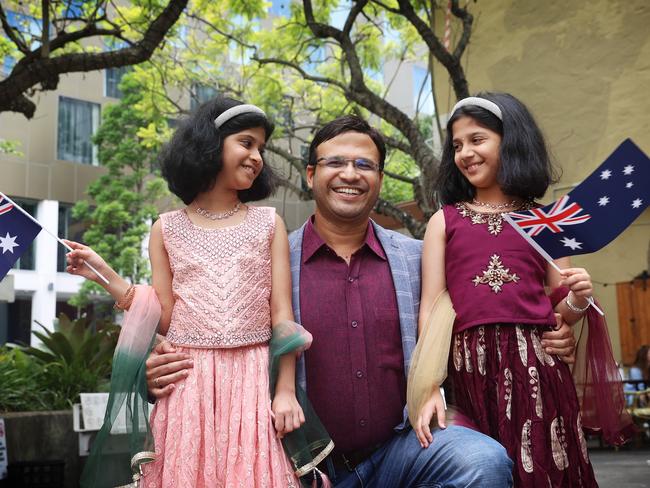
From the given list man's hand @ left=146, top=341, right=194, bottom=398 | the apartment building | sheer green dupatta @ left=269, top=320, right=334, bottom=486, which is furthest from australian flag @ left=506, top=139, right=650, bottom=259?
the apartment building

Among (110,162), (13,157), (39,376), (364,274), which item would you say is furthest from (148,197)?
(364,274)

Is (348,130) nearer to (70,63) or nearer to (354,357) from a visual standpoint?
(354,357)

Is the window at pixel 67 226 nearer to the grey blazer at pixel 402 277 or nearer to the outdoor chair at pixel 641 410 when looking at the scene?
the outdoor chair at pixel 641 410

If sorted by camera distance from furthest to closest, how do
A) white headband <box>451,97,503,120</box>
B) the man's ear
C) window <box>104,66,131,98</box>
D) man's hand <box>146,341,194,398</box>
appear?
window <box>104,66,131,98</box> < the man's ear < white headband <box>451,97,503,120</box> < man's hand <box>146,341,194,398</box>

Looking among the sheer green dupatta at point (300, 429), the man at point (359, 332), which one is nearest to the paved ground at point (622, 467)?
the man at point (359, 332)

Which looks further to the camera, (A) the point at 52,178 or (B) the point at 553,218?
(A) the point at 52,178

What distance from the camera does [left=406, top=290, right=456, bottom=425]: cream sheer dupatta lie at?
2984 millimetres

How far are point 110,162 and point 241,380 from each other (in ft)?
68.1

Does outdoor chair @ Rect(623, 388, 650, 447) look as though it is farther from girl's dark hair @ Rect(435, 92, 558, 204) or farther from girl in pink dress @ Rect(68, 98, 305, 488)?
girl in pink dress @ Rect(68, 98, 305, 488)

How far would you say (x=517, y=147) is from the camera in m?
3.19

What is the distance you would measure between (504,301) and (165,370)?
1.33 m

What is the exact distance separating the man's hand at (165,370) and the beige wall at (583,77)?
23.9ft

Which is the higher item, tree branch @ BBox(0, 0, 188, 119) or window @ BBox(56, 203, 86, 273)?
window @ BBox(56, 203, 86, 273)

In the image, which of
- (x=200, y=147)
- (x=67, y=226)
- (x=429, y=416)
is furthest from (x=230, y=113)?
(x=67, y=226)
